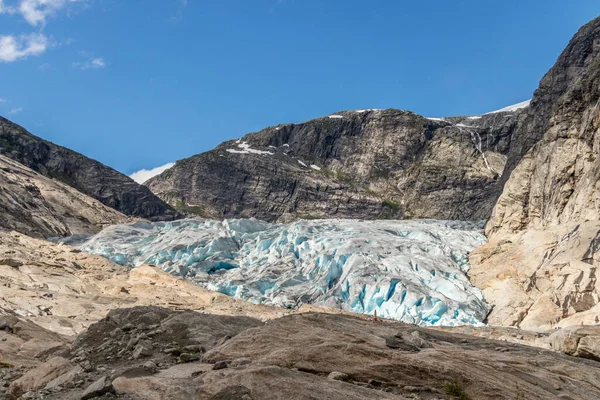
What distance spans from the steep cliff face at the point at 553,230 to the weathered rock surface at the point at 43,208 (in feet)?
155

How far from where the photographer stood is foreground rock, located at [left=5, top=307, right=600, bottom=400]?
377 inches

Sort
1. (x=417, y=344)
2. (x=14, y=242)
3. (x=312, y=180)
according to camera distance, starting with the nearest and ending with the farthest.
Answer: (x=417, y=344) → (x=14, y=242) → (x=312, y=180)

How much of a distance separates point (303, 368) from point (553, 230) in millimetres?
43998

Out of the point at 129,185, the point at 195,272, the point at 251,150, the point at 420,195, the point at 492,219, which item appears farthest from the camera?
the point at 251,150

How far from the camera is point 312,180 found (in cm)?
15700

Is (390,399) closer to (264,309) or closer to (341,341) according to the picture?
(341,341)

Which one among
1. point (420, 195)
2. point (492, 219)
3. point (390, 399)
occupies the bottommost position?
point (390, 399)

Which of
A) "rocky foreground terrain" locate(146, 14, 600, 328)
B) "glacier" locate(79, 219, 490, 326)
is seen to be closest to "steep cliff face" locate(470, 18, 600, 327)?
"rocky foreground terrain" locate(146, 14, 600, 328)

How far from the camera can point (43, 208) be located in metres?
72.1

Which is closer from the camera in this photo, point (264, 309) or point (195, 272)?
point (264, 309)

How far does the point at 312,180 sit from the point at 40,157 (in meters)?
69.9

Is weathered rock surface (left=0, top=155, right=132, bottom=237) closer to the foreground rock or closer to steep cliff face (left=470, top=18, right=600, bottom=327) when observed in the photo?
steep cliff face (left=470, top=18, right=600, bottom=327)

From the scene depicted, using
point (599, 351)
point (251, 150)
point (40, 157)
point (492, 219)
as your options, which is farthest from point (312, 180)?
point (599, 351)

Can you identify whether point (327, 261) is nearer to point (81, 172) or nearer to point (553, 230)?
point (553, 230)
